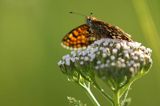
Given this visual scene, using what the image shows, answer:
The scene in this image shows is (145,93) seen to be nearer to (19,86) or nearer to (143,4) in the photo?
(19,86)

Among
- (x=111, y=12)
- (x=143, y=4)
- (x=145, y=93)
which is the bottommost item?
(x=145, y=93)

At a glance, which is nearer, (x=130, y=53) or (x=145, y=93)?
(x=130, y=53)

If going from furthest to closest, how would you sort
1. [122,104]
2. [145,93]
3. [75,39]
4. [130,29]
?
[130,29] < [145,93] < [75,39] < [122,104]

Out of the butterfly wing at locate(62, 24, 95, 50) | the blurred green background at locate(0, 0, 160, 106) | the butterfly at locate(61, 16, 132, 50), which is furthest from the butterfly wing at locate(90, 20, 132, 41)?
the blurred green background at locate(0, 0, 160, 106)

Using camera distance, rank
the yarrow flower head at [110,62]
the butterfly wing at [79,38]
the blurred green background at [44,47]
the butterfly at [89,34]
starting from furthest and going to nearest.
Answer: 1. the blurred green background at [44,47]
2. the butterfly wing at [79,38]
3. the butterfly at [89,34]
4. the yarrow flower head at [110,62]

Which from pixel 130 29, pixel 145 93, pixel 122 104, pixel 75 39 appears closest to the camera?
pixel 122 104

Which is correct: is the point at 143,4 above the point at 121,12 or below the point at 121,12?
above

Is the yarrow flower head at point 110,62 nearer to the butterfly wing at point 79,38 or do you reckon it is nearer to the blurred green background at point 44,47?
the butterfly wing at point 79,38

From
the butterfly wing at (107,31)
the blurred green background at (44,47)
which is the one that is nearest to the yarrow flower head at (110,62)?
the butterfly wing at (107,31)

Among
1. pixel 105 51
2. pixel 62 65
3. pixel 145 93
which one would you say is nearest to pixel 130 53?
pixel 105 51
